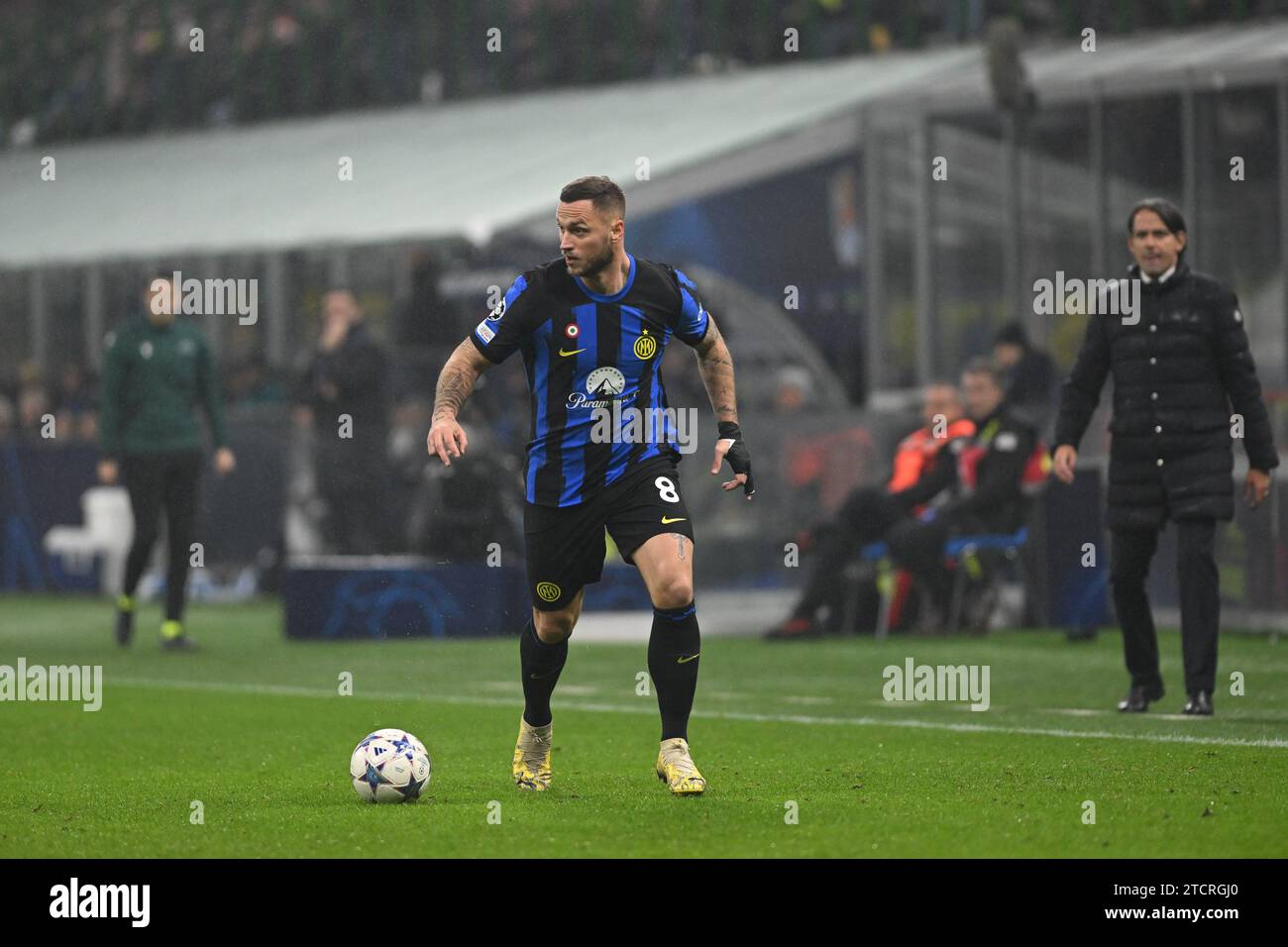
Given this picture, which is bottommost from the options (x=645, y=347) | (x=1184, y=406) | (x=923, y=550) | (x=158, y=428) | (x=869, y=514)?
(x=923, y=550)

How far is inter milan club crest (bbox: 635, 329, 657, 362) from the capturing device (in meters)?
7.95

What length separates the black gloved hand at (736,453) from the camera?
802 cm

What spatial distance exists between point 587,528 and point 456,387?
0.66m

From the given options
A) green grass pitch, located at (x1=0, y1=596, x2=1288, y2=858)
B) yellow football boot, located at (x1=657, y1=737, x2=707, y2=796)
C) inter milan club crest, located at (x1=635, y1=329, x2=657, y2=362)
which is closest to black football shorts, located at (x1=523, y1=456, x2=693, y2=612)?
inter milan club crest, located at (x1=635, y1=329, x2=657, y2=362)

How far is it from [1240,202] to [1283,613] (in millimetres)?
6410

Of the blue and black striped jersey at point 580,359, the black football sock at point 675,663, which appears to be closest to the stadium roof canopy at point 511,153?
the blue and black striped jersey at point 580,359

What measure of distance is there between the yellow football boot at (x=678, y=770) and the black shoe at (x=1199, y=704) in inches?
118

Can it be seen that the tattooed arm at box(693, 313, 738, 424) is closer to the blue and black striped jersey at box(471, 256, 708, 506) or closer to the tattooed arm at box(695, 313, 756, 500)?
the tattooed arm at box(695, 313, 756, 500)

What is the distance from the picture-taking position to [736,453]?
8062mm

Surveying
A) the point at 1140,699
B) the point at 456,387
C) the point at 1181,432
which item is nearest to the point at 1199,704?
the point at 1140,699

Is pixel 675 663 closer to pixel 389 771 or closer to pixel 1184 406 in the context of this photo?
pixel 389 771

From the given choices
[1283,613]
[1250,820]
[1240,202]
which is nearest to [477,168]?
[1240,202]

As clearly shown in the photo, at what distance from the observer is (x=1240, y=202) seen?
64.6 feet

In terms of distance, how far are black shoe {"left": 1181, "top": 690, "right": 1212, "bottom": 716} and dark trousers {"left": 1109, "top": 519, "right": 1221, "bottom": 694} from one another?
0.02 metres
